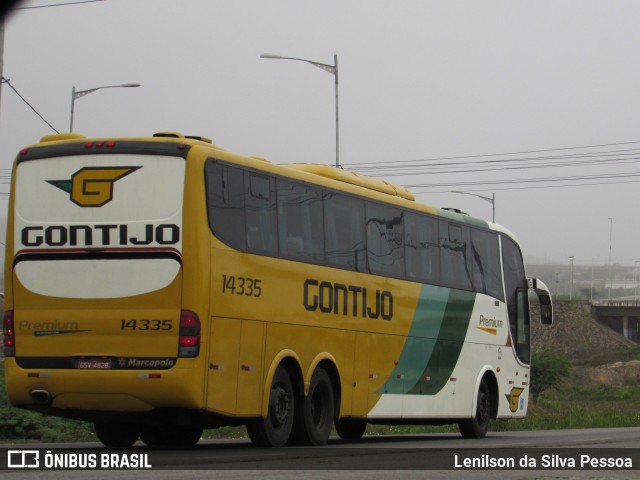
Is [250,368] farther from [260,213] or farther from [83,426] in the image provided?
[83,426]

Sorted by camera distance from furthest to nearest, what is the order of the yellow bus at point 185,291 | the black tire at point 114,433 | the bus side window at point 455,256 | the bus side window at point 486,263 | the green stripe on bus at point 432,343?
the bus side window at point 486,263 < the bus side window at point 455,256 < the green stripe on bus at point 432,343 < the black tire at point 114,433 < the yellow bus at point 185,291

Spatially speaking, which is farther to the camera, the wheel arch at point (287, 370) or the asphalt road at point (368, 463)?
the wheel arch at point (287, 370)

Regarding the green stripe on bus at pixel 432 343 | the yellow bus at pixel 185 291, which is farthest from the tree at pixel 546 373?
the yellow bus at pixel 185 291

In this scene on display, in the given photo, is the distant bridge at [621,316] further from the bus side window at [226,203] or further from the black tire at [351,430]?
the bus side window at [226,203]

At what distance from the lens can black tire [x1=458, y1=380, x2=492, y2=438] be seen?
2389 centimetres

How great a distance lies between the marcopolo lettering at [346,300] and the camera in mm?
18031

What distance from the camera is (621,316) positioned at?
5778 inches

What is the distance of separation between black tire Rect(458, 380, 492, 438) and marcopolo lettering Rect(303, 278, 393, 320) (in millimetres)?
4315

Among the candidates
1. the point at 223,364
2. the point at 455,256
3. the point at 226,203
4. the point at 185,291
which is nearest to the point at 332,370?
the point at 223,364

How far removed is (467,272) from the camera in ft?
77.8

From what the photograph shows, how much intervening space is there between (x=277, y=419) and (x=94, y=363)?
115 inches

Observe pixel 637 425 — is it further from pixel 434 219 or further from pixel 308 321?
pixel 308 321

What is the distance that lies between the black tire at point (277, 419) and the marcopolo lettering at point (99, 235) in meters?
2.79
